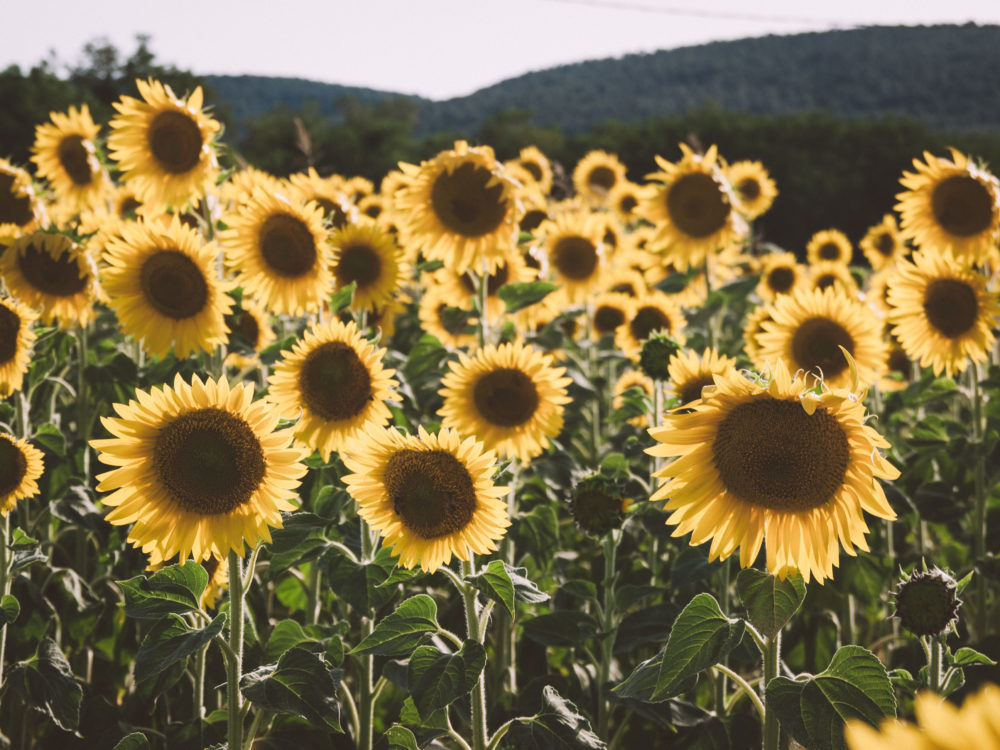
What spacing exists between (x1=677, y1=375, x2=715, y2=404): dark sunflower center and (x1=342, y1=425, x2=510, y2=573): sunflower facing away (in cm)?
90

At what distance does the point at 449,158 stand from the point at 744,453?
2.22 metres

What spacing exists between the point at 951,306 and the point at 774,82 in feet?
226

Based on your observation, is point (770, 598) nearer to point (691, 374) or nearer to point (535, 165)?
point (691, 374)

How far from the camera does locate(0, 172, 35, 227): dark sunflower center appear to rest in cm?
371

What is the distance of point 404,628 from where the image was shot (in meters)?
1.93

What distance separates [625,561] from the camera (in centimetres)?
324

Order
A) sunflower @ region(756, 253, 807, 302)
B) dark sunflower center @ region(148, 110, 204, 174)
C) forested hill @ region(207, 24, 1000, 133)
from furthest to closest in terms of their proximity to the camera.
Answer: forested hill @ region(207, 24, 1000, 133), sunflower @ region(756, 253, 807, 302), dark sunflower center @ region(148, 110, 204, 174)

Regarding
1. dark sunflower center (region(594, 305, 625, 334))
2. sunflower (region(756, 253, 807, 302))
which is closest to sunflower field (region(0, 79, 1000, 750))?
dark sunflower center (region(594, 305, 625, 334))

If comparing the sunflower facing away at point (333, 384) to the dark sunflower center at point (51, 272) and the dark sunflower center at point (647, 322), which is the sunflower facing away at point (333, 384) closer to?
the dark sunflower center at point (51, 272)

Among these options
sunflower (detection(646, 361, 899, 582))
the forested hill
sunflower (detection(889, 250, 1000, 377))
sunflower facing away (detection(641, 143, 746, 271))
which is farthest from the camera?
A: the forested hill

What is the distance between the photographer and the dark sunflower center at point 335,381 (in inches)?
99.4

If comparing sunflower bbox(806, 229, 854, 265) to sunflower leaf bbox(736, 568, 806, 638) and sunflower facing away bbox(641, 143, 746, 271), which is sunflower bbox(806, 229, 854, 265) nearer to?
sunflower facing away bbox(641, 143, 746, 271)

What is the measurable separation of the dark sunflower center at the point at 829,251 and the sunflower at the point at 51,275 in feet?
21.6

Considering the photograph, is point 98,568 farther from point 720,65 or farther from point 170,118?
point 720,65
